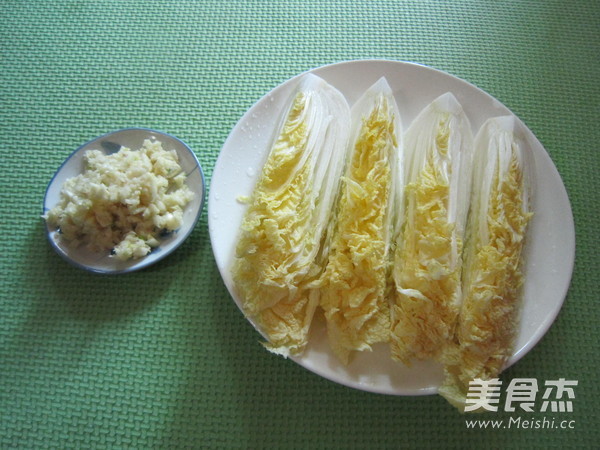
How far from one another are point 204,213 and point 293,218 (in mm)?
411

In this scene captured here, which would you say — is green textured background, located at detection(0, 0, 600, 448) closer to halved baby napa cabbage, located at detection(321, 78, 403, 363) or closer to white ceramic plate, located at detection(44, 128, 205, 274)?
white ceramic plate, located at detection(44, 128, 205, 274)

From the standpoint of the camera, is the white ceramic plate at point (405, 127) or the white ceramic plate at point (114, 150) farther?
the white ceramic plate at point (114, 150)

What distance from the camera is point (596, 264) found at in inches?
59.1

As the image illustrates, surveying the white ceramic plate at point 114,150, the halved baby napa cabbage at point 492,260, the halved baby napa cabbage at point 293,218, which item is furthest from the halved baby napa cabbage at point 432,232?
the white ceramic plate at point 114,150

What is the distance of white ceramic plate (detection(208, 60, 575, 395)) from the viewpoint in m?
1.22

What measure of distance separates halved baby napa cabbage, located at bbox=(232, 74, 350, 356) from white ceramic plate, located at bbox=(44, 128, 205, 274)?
0.78ft

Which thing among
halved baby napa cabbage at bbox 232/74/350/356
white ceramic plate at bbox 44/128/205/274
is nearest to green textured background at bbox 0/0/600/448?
white ceramic plate at bbox 44/128/205/274

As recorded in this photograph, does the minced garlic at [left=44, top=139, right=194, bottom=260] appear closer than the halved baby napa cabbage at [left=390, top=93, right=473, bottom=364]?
No

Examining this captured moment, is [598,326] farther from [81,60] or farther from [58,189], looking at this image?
[81,60]

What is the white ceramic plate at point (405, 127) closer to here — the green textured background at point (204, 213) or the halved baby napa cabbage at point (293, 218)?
the halved baby napa cabbage at point (293, 218)

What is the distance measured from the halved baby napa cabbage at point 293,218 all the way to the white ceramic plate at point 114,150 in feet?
0.78

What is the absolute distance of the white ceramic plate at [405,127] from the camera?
1.22 meters

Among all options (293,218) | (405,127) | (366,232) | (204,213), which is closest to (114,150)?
(204,213)

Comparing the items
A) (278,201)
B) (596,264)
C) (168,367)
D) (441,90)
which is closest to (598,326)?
(596,264)
